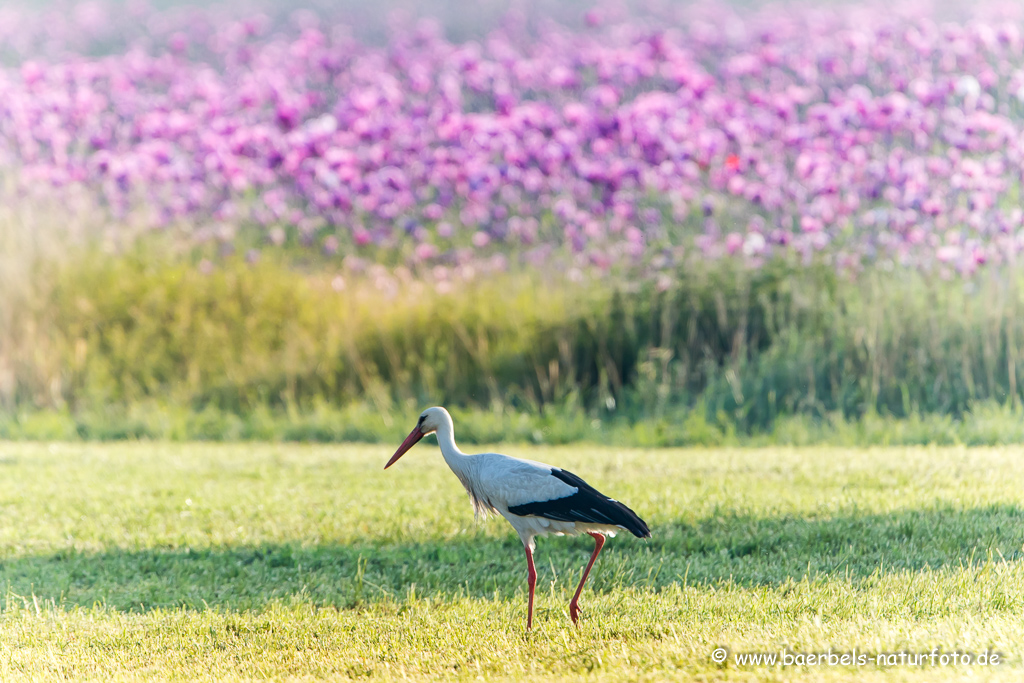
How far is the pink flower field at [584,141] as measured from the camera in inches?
370

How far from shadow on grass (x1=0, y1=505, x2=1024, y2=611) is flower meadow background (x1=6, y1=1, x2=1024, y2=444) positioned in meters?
2.14

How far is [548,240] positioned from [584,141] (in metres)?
1.03

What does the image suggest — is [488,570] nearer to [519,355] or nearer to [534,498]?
[534,498]

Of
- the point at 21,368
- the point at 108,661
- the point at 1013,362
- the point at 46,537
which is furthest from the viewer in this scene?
the point at 21,368

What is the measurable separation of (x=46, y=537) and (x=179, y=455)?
1972 mm

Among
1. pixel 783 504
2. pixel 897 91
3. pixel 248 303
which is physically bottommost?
pixel 783 504

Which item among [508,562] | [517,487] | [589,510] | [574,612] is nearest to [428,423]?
[517,487]

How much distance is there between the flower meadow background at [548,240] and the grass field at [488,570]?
125cm

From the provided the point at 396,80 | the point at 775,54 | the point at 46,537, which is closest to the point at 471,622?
the point at 46,537

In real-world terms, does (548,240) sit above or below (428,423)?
above

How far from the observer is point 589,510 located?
4082mm

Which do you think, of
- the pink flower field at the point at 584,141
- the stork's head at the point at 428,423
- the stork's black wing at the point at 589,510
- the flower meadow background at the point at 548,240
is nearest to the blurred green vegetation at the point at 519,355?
the flower meadow background at the point at 548,240

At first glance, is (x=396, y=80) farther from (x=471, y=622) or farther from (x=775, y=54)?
(x=471, y=622)

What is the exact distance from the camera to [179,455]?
7.84 metres
